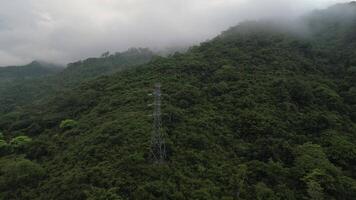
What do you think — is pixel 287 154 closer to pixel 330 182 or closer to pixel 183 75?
pixel 330 182

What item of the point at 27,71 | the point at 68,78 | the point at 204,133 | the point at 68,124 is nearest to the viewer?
the point at 204,133

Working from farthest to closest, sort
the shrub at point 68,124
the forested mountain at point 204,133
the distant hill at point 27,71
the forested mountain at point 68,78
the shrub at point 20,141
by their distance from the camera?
the distant hill at point 27,71 < the forested mountain at point 68,78 < the shrub at point 68,124 < the shrub at point 20,141 < the forested mountain at point 204,133

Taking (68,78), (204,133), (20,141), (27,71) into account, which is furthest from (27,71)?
(204,133)

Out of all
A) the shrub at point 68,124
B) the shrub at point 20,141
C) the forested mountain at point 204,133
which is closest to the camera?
the forested mountain at point 204,133

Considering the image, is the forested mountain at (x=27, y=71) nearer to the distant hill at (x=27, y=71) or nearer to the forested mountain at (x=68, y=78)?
the distant hill at (x=27, y=71)

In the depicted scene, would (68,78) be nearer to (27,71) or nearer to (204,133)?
(27,71)

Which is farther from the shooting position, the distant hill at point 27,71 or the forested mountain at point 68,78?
the distant hill at point 27,71

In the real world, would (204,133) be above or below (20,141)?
above

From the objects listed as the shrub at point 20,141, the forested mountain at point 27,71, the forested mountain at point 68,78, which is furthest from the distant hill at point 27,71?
the shrub at point 20,141
